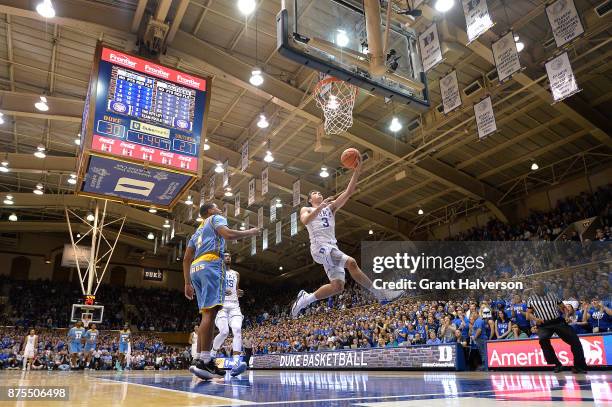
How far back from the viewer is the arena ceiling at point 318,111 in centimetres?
1134

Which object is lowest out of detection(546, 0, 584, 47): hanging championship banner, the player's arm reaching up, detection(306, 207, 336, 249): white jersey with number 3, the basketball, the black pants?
the black pants

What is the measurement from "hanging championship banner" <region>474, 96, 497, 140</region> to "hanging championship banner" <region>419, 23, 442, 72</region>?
3.26 meters

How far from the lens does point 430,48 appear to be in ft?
30.8

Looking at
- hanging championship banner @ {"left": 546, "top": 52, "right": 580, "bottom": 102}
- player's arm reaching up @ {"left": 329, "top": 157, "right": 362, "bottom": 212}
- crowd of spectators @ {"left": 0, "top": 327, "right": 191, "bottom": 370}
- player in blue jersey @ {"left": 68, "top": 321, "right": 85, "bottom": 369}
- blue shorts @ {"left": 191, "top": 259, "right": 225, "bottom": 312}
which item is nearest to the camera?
blue shorts @ {"left": 191, "top": 259, "right": 225, "bottom": 312}

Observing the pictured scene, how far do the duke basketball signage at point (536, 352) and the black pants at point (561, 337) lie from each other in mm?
1400

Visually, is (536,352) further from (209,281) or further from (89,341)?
(89,341)

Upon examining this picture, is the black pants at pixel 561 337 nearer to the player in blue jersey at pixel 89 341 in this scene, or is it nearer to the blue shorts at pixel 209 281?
the blue shorts at pixel 209 281

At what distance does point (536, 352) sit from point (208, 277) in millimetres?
6944

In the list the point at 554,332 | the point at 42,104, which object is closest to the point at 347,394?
the point at 554,332

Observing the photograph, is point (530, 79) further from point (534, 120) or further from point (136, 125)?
point (136, 125)

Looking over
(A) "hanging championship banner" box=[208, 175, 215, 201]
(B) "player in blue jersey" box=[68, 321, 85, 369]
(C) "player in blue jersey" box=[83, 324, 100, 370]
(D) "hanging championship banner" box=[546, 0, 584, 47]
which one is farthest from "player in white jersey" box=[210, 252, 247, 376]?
(A) "hanging championship banner" box=[208, 175, 215, 201]

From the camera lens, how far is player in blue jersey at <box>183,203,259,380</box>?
449 cm

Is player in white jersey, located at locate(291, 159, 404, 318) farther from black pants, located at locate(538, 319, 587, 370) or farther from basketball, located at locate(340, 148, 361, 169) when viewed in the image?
black pants, located at locate(538, 319, 587, 370)

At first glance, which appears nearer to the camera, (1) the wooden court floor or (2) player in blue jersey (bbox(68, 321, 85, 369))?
(1) the wooden court floor
